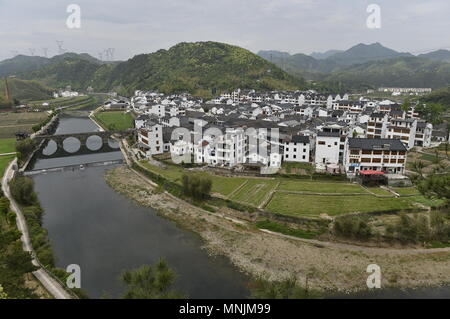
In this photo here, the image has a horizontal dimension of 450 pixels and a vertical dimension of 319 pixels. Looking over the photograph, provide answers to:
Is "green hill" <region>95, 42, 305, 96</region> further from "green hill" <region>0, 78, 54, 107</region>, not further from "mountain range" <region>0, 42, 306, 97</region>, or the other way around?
"green hill" <region>0, 78, 54, 107</region>

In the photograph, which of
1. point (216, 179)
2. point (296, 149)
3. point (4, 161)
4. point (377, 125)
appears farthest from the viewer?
point (377, 125)

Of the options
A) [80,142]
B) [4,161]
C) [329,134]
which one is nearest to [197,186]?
[329,134]

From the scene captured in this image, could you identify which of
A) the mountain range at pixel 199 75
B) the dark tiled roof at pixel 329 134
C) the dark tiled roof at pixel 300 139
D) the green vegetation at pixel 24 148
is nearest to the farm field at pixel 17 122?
the green vegetation at pixel 24 148

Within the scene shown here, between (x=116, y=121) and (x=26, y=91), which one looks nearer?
(x=116, y=121)

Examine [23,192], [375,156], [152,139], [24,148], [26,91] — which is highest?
[26,91]

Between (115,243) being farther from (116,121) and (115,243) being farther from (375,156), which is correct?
(116,121)

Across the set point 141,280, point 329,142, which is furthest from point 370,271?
point 329,142
